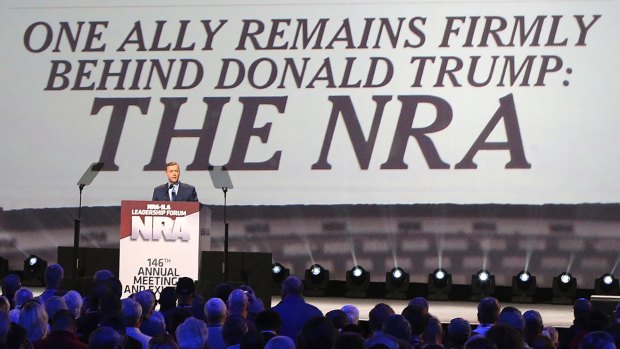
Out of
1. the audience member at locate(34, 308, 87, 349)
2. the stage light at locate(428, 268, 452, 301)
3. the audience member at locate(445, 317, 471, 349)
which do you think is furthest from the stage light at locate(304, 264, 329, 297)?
the audience member at locate(34, 308, 87, 349)

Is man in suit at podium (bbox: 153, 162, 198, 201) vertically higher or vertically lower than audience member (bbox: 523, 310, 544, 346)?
higher

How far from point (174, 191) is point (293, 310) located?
3248 millimetres

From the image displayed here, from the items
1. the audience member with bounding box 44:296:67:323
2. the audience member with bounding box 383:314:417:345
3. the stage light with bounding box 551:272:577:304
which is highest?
the stage light with bounding box 551:272:577:304

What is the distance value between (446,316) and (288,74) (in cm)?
311

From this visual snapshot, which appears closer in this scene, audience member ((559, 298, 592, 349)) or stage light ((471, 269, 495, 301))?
audience member ((559, 298, 592, 349))

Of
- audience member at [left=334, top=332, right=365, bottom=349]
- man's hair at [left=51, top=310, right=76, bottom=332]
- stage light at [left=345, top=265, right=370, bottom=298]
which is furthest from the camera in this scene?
stage light at [left=345, top=265, right=370, bottom=298]

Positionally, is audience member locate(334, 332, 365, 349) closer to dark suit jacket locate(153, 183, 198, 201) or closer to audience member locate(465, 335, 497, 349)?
audience member locate(465, 335, 497, 349)

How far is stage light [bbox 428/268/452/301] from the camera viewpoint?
455 inches

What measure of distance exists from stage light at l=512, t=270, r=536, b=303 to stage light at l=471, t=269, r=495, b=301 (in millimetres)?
222

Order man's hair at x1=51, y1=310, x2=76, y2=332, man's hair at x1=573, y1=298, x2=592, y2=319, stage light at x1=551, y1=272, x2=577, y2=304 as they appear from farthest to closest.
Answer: stage light at x1=551, y1=272, x2=577, y2=304 < man's hair at x1=573, y1=298, x2=592, y2=319 < man's hair at x1=51, y1=310, x2=76, y2=332

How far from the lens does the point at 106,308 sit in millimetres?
5551

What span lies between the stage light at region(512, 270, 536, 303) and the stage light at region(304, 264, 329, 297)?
184 cm

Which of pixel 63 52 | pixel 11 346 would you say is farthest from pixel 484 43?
pixel 11 346

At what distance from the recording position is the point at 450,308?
1098 centimetres
